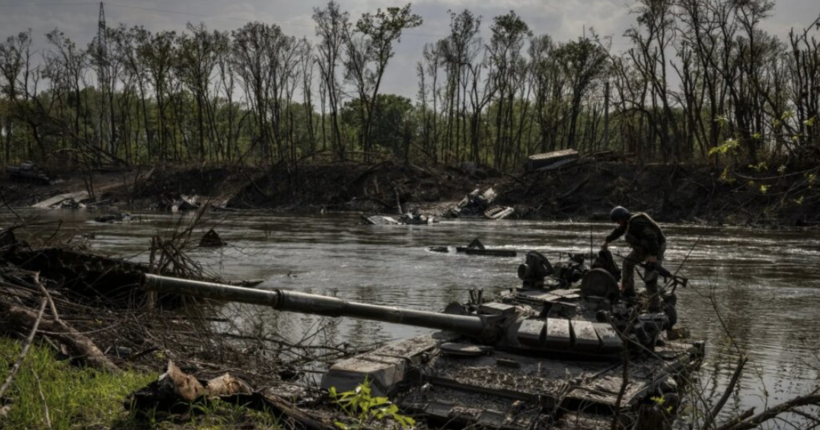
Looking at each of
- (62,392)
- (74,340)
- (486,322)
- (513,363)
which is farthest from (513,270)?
(62,392)

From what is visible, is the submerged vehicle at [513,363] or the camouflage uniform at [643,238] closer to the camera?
the submerged vehicle at [513,363]

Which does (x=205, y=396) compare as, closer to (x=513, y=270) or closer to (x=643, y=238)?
(x=643, y=238)

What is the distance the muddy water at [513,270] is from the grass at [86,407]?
157 inches

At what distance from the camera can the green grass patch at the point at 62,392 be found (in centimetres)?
567

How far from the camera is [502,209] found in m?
41.6

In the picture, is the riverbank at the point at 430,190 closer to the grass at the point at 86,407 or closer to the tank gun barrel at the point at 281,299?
the grass at the point at 86,407

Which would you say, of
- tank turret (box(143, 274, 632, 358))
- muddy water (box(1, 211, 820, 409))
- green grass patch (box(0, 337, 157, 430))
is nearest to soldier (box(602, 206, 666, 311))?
muddy water (box(1, 211, 820, 409))

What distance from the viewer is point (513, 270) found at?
20609 millimetres

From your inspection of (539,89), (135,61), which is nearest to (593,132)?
(539,89)

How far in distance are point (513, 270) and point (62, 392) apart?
1541 cm

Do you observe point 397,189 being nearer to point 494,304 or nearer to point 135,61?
point 135,61

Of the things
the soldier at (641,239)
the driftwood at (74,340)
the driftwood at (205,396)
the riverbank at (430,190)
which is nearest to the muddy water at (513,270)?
the soldier at (641,239)

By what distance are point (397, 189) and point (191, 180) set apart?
51.9 feet

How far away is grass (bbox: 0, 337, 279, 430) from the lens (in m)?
5.70
